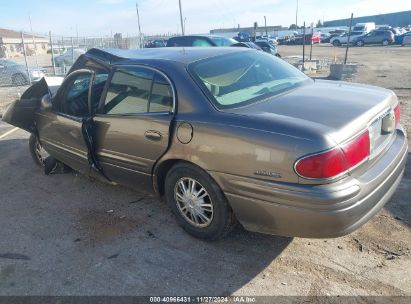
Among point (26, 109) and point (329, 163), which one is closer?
point (329, 163)

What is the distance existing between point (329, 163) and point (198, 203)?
4.07ft

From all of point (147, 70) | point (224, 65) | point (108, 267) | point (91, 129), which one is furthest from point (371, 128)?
point (91, 129)

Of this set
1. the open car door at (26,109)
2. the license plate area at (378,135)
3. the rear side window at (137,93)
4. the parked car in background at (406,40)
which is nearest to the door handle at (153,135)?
the rear side window at (137,93)

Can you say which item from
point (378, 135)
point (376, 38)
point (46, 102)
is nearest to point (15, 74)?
point (46, 102)

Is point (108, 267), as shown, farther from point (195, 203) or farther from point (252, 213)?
point (252, 213)

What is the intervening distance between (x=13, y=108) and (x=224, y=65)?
3.12 m

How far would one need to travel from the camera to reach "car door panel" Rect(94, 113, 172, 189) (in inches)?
130

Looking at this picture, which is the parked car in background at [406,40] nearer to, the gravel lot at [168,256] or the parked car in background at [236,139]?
the gravel lot at [168,256]

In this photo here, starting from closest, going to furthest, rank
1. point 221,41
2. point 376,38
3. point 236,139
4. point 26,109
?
1. point 236,139
2. point 26,109
3. point 221,41
4. point 376,38

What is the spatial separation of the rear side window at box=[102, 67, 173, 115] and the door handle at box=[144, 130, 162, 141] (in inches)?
8.0

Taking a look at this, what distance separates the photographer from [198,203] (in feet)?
10.8

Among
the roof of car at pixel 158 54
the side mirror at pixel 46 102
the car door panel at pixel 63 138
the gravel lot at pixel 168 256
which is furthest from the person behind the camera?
the side mirror at pixel 46 102

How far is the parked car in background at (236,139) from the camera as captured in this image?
2.56 metres

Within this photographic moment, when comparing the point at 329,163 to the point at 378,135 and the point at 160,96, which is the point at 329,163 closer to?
the point at 378,135
